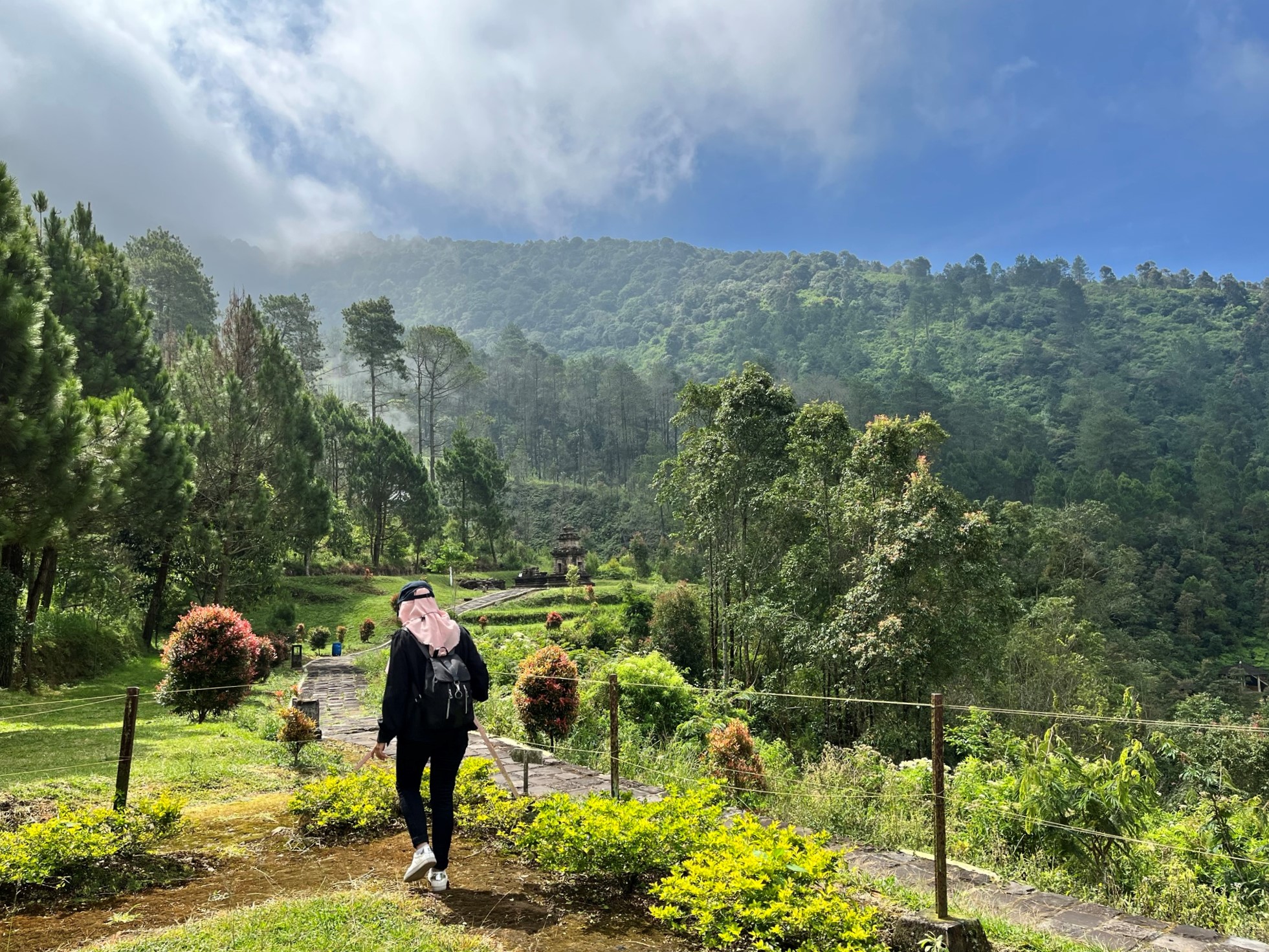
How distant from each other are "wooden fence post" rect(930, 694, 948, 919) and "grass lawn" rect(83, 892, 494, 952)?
1841mm

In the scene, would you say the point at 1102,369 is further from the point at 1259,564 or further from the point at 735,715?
the point at 735,715

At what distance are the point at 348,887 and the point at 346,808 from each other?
935 mm

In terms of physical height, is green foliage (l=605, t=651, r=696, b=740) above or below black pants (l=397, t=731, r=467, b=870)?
below

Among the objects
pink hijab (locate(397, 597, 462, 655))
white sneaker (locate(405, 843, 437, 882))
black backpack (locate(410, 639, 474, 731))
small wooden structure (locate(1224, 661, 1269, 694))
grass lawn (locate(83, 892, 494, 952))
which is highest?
pink hijab (locate(397, 597, 462, 655))

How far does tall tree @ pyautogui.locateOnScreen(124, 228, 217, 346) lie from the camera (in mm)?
50781

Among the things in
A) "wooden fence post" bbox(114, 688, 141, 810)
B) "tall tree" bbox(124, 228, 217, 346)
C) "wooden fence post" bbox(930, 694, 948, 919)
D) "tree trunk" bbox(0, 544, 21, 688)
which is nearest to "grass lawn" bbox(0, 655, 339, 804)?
"tree trunk" bbox(0, 544, 21, 688)

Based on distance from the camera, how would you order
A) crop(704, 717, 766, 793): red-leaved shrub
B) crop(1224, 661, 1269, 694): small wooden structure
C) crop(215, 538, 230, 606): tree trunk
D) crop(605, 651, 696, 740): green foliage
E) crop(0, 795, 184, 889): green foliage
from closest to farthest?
crop(0, 795, 184, 889): green foliage → crop(704, 717, 766, 793): red-leaved shrub → crop(605, 651, 696, 740): green foliage → crop(215, 538, 230, 606): tree trunk → crop(1224, 661, 1269, 694): small wooden structure

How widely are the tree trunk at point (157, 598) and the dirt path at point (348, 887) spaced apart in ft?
50.7

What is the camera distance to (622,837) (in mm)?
3590

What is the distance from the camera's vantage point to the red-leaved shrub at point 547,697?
800 centimetres

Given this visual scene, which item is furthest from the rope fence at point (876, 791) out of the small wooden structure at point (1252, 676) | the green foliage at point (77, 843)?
the small wooden structure at point (1252, 676)

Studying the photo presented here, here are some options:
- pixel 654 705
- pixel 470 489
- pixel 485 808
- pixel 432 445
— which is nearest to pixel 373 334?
pixel 432 445

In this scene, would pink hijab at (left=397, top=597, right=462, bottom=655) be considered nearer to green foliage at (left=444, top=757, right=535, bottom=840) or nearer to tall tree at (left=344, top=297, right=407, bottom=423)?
green foliage at (left=444, top=757, right=535, bottom=840)

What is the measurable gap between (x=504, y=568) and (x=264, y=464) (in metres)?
22.6
